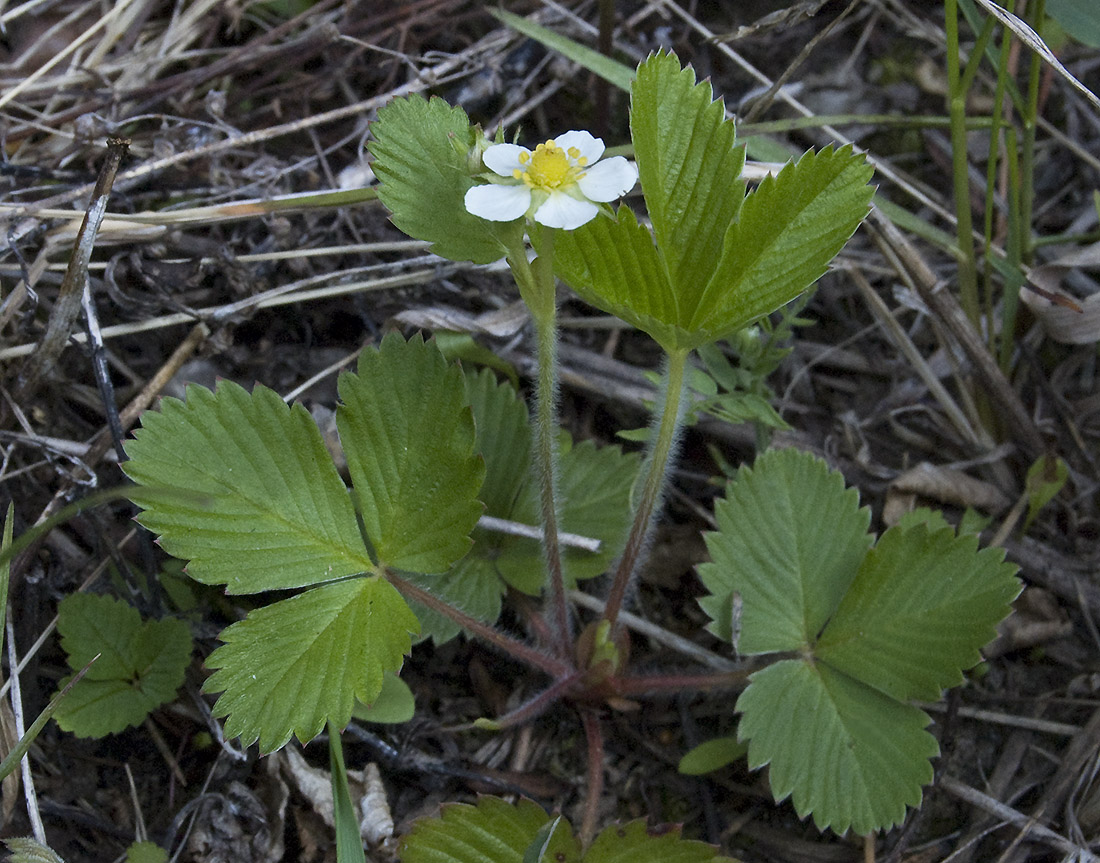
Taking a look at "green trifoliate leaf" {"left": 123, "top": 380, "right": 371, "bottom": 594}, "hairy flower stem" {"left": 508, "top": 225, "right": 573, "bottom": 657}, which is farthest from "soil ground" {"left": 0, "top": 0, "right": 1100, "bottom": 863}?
"green trifoliate leaf" {"left": 123, "top": 380, "right": 371, "bottom": 594}

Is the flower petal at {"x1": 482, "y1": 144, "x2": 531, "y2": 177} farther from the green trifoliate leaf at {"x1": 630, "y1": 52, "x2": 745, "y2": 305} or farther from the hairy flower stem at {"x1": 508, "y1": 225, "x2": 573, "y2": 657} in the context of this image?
the green trifoliate leaf at {"x1": 630, "y1": 52, "x2": 745, "y2": 305}

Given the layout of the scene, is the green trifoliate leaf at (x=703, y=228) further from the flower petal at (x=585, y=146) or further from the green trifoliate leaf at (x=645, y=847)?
the green trifoliate leaf at (x=645, y=847)

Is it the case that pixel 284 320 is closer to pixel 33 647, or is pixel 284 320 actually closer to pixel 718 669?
pixel 33 647

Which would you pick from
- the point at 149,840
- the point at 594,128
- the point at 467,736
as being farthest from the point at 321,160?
the point at 149,840

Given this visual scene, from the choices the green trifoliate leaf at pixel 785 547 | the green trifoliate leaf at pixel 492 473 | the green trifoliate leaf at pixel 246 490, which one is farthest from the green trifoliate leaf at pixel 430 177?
the green trifoliate leaf at pixel 785 547

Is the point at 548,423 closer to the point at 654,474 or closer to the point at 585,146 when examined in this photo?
the point at 654,474

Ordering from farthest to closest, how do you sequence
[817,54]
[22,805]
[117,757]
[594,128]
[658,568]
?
[817,54] < [594,128] < [658,568] < [117,757] < [22,805]
